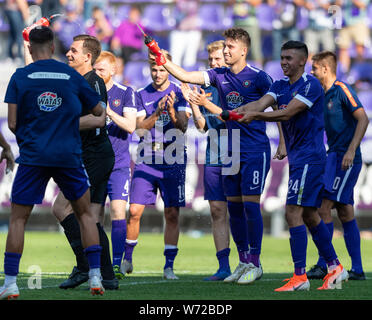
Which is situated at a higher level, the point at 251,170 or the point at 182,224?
the point at 251,170

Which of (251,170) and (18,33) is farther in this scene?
(18,33)

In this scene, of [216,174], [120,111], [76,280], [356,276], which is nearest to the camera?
[76,280]

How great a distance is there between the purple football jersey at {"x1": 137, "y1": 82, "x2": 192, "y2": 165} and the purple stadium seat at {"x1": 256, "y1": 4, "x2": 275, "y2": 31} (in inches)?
490

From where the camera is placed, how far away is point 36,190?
6.50 metres

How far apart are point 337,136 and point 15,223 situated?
180 inches

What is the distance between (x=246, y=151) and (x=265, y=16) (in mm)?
13849

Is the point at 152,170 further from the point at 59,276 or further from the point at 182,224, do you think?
the point at 182,224

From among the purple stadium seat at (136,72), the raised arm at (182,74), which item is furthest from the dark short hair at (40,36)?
the purple stadium seat at (136,72)

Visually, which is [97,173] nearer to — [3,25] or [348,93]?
[348,93]

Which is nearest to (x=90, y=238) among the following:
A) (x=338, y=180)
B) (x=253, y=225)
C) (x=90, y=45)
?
(x=90, y=45)

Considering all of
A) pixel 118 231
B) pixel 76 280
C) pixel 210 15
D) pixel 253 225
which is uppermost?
pixel 210 15

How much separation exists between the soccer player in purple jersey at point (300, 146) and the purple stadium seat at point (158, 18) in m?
14.7

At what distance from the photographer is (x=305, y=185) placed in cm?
762
